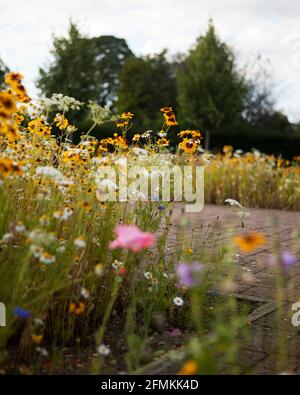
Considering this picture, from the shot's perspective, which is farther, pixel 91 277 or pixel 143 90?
pixel 143 90

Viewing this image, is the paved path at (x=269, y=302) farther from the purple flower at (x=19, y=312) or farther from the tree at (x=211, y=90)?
the tree at (x=211, y=90)

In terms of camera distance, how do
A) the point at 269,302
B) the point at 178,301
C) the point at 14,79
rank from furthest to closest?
the point at 269,302, the point at 178,301, the point at 14,79

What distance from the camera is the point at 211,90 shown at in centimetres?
2352

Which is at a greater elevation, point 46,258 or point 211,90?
point 211,90

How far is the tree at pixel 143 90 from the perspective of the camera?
104 ft

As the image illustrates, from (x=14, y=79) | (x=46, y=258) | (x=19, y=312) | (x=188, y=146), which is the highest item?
(x=14, y=79)

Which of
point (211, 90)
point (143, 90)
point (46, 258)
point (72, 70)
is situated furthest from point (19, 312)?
point (143, 90)

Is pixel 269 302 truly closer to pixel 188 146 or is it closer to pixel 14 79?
pixel 188 146

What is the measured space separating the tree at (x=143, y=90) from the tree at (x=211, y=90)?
21.4 ft

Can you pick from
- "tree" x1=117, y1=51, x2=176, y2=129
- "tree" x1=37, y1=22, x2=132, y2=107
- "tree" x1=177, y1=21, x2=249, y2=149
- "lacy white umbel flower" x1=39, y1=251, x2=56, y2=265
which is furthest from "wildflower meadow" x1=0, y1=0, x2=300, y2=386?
"tree" x1=117, y1=51, x2=176, y2=129

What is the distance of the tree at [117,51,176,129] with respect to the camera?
1248 inches

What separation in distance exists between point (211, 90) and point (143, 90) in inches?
365

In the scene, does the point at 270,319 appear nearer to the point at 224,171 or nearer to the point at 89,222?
the point at 89,222

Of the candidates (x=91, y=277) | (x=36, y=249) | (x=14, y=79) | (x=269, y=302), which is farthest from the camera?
(x=269, y=302)
